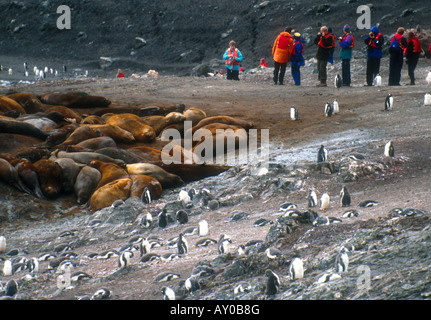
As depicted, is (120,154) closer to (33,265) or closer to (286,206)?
(286,206)

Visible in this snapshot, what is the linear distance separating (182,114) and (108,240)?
5.11 meters

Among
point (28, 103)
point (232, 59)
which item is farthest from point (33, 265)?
point (232, 59)

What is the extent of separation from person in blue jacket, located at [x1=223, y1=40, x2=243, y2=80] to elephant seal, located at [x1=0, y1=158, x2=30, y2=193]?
8294 millimetres

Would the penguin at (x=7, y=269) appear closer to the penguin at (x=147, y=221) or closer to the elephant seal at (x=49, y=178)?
the penguin at (x=147, y=221)

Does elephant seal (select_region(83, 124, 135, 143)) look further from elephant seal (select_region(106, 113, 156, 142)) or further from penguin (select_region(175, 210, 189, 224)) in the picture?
penguin (select_region(175, 210, 189, 224))

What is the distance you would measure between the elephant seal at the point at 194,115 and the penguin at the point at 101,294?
7.10m

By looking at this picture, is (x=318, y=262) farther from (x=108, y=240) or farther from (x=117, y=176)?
(x=117, y=176)

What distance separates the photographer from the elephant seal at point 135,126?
10.9m

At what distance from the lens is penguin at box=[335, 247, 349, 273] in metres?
4.11

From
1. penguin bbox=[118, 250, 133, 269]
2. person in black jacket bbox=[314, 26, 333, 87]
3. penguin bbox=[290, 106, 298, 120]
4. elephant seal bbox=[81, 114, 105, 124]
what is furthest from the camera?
person in black jacket bbox=[314, 26, 333, 87]

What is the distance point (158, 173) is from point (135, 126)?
2035mm

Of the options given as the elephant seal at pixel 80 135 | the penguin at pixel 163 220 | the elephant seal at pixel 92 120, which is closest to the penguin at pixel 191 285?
the penguin at pixel 163 220

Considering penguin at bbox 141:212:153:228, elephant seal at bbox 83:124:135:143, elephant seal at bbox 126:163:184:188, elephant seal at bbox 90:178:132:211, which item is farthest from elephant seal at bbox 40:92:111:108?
penguin at bbox 141:212:153:228

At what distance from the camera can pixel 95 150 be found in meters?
9.95
